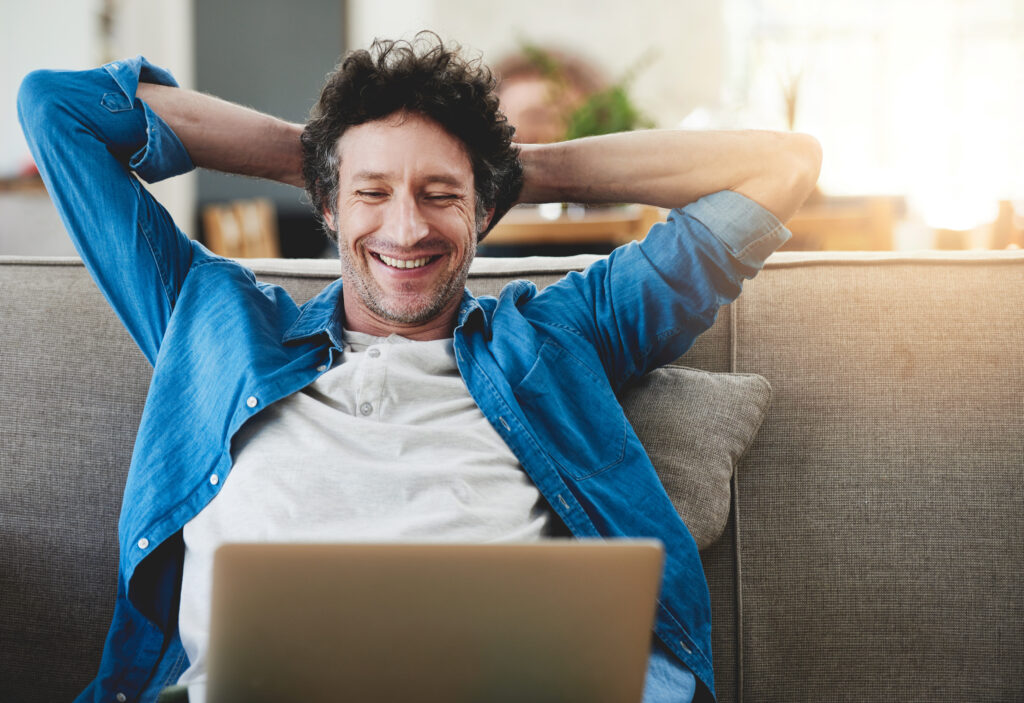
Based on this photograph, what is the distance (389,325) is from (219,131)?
37cm

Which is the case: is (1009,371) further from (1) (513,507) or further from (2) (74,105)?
(2) (74,105)

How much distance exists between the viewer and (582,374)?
1.24 metres

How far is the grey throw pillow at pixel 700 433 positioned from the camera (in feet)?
3.95

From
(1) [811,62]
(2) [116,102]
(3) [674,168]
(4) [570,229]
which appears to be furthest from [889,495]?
(1) [811,62]

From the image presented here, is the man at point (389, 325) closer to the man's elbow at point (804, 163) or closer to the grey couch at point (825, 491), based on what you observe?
the man's elbow at point (804, 163)

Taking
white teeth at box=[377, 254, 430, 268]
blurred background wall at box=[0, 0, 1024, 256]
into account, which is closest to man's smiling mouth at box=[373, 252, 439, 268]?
white teeth at box=[377, 254, 430, 268]

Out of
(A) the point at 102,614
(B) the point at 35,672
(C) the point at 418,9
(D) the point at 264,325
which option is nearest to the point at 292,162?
(D) the point at 264,325

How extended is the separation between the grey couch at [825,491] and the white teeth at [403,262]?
0.39 meters

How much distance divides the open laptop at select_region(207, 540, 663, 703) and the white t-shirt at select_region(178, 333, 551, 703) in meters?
0.36

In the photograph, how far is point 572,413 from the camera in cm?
122

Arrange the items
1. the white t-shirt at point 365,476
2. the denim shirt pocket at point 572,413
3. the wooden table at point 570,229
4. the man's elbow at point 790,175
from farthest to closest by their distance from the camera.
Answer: the wooden table at point 570,229, the man's elbow at point 790,175, the denim shirt pocket at point 572,413, the white t-shirt at point 365,476

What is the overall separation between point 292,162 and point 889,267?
903mm

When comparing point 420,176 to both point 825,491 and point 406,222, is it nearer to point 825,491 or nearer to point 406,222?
point 406,222

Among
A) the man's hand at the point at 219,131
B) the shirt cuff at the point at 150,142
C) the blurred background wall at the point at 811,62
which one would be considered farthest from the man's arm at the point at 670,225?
the blurred background wall at the point at 811,62
